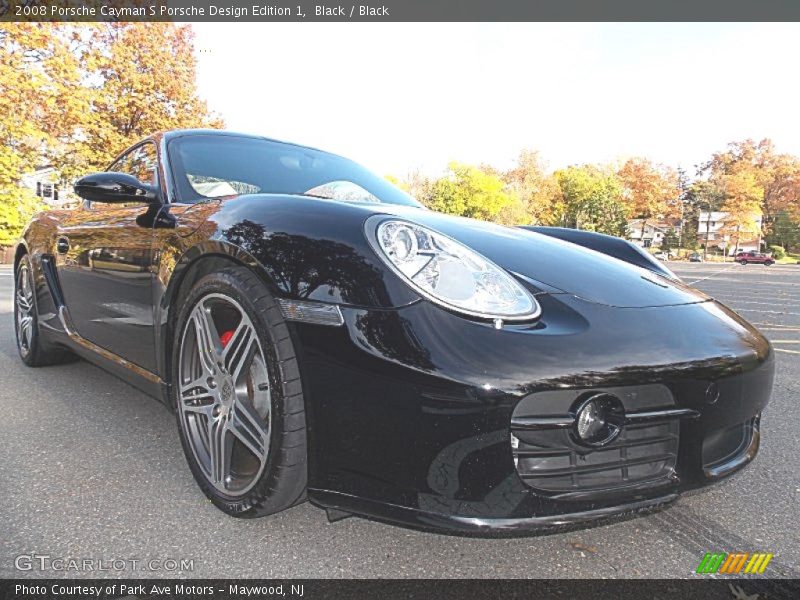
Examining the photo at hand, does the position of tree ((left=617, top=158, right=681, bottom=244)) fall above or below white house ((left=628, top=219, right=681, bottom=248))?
above

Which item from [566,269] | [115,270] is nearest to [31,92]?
[115,270]

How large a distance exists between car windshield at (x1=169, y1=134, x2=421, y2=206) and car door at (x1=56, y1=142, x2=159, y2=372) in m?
0.17

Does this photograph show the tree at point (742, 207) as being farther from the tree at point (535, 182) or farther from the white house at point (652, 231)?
the white house at point (652, 231)

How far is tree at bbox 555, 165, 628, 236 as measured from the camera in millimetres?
66500

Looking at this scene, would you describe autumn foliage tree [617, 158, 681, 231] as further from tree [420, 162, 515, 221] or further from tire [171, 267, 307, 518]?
tire [171, 267, 307, 518]

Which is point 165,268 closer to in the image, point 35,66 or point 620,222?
point 35,66

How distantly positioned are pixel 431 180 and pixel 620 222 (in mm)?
26802

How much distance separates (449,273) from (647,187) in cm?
7637

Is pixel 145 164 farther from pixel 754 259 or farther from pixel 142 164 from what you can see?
pixel 754 259

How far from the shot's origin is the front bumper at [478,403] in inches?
50.8

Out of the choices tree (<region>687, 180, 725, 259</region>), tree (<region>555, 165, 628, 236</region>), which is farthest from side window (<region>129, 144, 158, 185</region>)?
tree (<region>687, 180, 725, 259</region>)

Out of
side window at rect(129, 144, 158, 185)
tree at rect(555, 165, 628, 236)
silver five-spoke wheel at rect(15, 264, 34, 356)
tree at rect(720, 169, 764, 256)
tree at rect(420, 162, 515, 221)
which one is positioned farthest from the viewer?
tree at rect(555, 165, 628, 236)

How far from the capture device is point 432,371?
51.1 inches

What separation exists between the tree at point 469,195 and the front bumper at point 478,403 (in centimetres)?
5105
